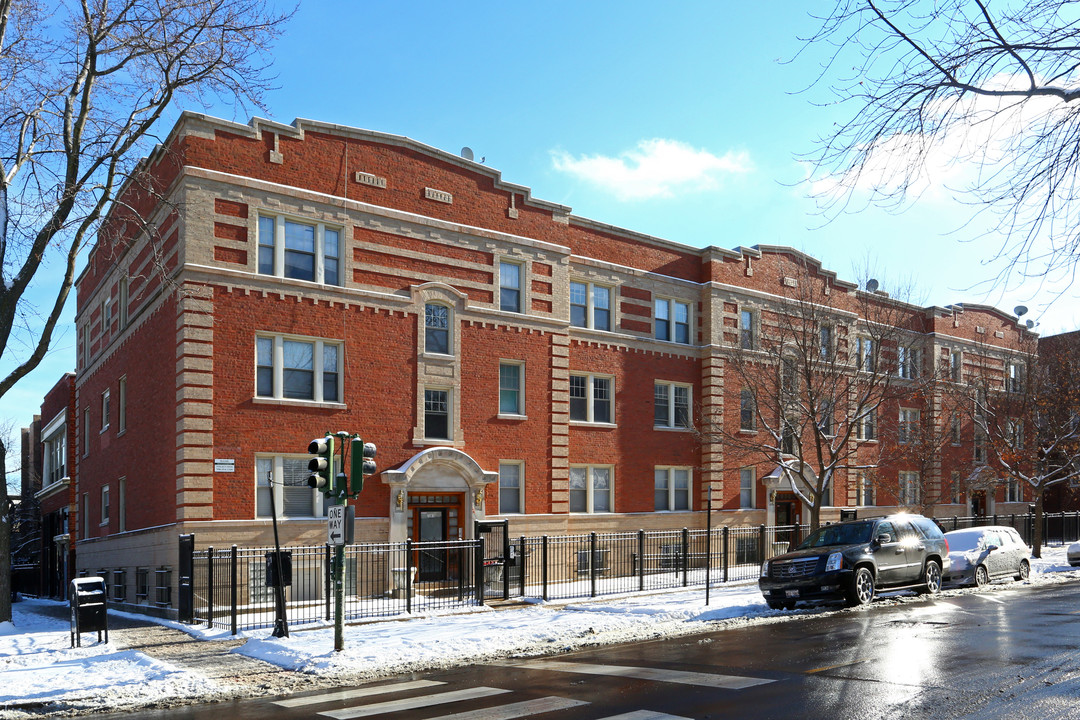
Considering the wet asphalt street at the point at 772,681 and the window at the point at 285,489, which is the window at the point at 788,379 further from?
the window at the point at 285,489

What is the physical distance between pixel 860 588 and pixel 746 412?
1589 centimetres

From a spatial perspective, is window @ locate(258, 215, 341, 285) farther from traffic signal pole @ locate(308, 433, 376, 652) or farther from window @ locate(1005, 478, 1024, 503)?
window @ locate(1005, 478, 1024, 503)

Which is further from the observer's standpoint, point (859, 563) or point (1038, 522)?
point (1038, 522)

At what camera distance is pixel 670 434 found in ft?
107

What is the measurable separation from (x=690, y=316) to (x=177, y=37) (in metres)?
20.5

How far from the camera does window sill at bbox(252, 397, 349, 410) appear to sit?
22.9 metres

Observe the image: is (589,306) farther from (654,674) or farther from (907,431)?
(654,674)

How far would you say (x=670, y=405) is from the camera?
32844 millimetres

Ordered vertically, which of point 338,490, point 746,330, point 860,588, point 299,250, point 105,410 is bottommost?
point 860,588

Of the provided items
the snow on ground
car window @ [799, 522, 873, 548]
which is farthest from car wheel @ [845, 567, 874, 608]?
the snow on ground

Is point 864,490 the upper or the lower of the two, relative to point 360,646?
upper

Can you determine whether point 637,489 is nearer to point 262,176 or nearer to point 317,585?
point 317,585

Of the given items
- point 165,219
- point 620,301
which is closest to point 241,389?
point 165,219

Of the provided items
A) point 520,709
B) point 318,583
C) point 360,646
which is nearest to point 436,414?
point 318,583
